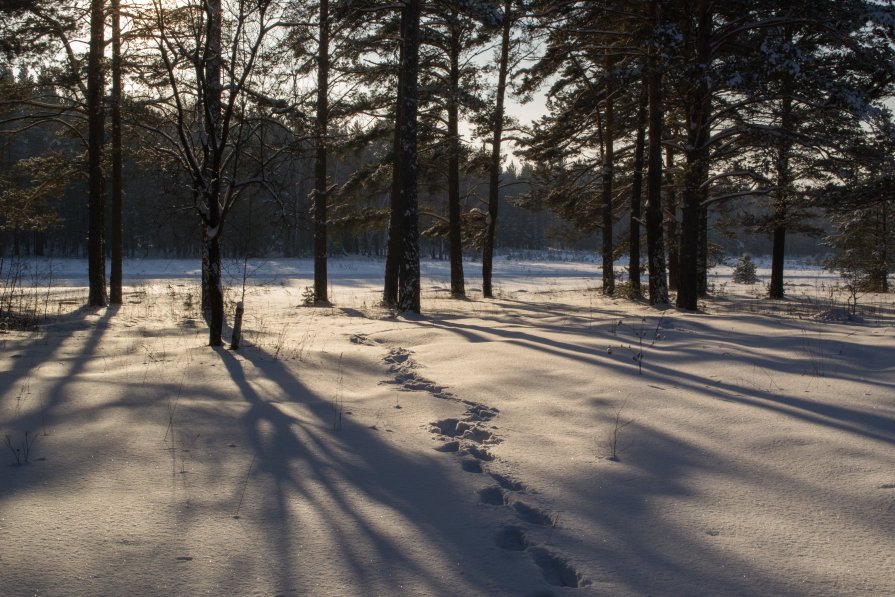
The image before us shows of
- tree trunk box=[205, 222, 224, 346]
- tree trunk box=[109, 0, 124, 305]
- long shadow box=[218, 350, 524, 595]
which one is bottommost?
long shadow box=[218, 350, 524, 595]

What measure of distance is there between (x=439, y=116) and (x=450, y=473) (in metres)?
14.6

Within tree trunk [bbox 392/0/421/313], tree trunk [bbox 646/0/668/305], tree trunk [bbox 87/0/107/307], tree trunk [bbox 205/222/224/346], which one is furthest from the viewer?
tree trunk [bbox 87/0/107/307]

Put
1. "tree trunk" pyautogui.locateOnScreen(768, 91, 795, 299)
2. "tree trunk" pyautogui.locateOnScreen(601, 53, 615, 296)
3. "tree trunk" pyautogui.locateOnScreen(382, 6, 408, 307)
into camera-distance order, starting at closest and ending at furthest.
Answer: "tree trunk" pyautogui.locateOnScreen(768, 91, 795, 299), "tree trunk" pyautogui.locateOnScreen(382, 6, 408, 307), "tree trunk" pyautogui.locateOnScreen(601, 53, 615, 296)

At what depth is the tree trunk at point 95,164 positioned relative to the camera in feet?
41.3

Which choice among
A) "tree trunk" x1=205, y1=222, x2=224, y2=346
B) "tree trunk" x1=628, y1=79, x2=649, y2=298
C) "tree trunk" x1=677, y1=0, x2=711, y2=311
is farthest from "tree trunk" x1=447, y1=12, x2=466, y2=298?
"tree trunk" x1=205, y1=222, x2=224, y2=346

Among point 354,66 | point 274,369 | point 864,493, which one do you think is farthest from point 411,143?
point 864,493

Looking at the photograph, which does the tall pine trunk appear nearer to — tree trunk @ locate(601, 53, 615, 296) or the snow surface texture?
the snow surface texture

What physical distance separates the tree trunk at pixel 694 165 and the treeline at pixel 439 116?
5 cm

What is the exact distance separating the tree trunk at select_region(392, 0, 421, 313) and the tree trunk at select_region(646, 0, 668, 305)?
5.02 metres

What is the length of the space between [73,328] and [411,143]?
6717 mm

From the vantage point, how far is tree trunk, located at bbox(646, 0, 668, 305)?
12.1 m

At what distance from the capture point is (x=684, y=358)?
6246 millimetres

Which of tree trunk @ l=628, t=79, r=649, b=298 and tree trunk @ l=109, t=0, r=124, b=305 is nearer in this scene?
tree trunk @ l=109, t=0, r=124, b=305

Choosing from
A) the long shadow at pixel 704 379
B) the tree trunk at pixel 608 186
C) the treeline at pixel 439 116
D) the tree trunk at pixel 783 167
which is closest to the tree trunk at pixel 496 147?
the treeline at pixel 439 116
